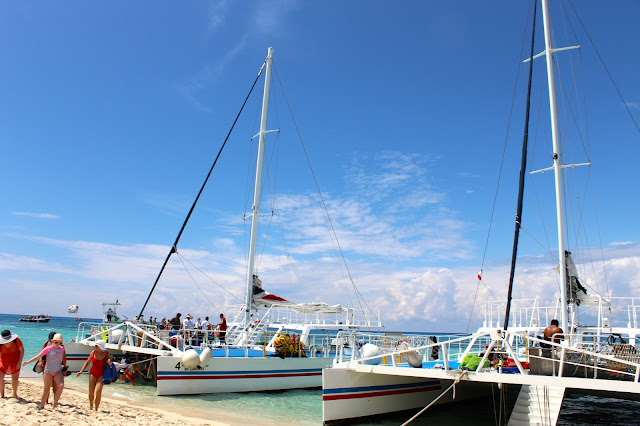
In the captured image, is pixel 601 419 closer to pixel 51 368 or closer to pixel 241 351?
pixel 241 351

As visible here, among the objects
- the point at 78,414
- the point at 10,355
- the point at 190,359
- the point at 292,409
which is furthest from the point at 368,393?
the point at 10,355

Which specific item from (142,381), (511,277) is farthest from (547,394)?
(142,381)

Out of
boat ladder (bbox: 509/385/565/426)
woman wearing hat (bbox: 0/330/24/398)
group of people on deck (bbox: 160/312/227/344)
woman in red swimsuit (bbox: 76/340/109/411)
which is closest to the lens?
woman in red swimsuit (bbox: 76/340/109/411)

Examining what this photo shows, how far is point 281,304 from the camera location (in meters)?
21.2

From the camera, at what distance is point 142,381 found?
59.9 feet

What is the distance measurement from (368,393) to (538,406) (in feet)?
13.1

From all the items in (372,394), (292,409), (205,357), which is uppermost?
(205,357)

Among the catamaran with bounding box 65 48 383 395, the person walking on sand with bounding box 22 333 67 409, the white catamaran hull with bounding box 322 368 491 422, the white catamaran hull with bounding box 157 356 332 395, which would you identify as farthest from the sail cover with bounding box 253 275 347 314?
the person walking on sand with bounding box 22 333 67 409

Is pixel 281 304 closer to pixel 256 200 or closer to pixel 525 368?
pixel 256 200

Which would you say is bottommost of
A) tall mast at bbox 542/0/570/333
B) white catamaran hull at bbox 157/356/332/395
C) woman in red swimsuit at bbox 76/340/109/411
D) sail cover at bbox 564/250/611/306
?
white catamaran hull at bbox 157/356/332/395

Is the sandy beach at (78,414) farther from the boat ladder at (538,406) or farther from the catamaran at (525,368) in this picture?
the boat ladder at (538,406)

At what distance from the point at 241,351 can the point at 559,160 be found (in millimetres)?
13261

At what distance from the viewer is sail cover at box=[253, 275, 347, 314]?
20719 mm

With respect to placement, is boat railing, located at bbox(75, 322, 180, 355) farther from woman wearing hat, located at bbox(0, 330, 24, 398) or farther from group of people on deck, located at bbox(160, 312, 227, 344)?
woman wearing hat, located at bbox(0, 330, 24, 398)
